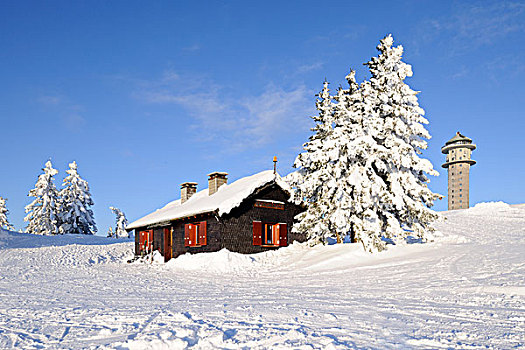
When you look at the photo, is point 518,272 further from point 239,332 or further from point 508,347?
point 239,332

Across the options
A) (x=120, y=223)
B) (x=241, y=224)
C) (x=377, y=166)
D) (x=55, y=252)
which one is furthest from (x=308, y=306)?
(x=120, y=223)

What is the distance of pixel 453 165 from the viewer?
96250mm

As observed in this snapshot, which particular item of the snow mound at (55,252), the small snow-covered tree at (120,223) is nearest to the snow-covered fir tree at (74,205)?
the snow mound at (55,252)

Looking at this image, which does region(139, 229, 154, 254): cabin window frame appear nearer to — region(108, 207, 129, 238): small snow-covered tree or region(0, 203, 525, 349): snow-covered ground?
region(0, 203, 525, 349): snow-covered ground

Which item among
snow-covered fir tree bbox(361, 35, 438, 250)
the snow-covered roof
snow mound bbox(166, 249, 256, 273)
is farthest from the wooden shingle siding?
snow-covered fir tree bbox(361, 35, 438, 250)

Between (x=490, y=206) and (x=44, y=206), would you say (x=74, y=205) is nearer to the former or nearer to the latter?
(x=44, y=206)

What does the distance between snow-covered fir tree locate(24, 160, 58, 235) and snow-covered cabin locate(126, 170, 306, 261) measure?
975 inches

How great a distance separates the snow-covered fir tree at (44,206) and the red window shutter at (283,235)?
3228cm

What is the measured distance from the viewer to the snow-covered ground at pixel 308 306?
232 inches

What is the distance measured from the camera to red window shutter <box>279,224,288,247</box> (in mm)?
24594

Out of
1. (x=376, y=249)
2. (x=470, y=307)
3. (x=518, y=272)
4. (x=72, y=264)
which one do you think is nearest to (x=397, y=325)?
(x=470, y=307)

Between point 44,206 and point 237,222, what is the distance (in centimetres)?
3286

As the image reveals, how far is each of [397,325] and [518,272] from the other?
6542 millimetres

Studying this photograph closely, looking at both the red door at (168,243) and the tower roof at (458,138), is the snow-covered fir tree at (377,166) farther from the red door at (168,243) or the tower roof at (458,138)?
the tower roof at (458,138)
